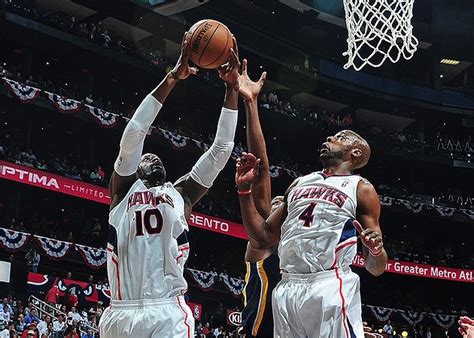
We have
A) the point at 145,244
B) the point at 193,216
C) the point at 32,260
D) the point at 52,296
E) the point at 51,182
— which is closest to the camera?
the point at 145,244

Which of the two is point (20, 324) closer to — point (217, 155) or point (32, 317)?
point (32, 317)

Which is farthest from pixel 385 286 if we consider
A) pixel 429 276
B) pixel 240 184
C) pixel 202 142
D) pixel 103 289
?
pixel 240 184

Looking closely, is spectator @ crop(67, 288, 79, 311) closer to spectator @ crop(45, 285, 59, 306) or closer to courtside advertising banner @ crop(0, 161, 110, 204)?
spectator @ crop(45, 285, 59, 306)

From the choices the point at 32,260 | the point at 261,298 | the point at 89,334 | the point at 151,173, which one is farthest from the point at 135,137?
the point at 32,260

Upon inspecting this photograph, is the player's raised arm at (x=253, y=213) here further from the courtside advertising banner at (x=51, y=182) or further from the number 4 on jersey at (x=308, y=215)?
the courtside advertising banner at (x=51, y=182)

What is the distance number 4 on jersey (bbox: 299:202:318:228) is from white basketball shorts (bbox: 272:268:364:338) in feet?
0.94

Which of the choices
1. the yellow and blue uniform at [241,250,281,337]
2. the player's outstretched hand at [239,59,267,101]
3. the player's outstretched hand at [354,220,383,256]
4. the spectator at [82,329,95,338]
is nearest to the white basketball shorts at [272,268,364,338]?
the player's outstretched hand at [354,220,383,256]

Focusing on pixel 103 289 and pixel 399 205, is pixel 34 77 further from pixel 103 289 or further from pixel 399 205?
pixel 399 205

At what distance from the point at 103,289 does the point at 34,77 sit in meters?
7.97

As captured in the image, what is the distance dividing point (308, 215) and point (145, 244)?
95 centimetres

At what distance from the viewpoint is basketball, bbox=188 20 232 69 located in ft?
16.6

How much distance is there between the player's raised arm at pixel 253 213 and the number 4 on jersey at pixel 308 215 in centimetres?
31

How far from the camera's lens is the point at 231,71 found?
520cm

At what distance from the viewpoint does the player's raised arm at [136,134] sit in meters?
4.70
